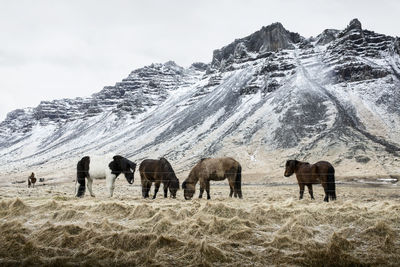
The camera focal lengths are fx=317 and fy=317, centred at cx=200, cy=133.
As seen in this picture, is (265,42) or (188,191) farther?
(265,42)

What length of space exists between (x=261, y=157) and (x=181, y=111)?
181 feet

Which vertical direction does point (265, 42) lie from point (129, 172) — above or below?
above

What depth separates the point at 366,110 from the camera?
7250 cm

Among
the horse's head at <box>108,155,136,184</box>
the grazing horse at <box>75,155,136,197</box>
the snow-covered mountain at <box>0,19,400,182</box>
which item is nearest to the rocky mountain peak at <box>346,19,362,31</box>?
the snow-covered mountain at <box>0,19,400,182</box>

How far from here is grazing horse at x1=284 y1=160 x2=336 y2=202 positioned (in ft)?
49.2

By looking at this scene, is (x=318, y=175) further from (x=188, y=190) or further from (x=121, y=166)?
(x=121, y=166)

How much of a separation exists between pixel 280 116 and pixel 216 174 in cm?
6405

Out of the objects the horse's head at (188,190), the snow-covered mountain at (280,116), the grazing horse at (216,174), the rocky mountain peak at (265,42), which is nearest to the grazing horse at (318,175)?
the grazing horse at (216,174)

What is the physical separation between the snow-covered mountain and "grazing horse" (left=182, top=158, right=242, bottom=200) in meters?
38.2

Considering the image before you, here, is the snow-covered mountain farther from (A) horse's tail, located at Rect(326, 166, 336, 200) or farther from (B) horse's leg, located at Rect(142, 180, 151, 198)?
(B) horse's leg, located at Rect(142, 180, 151, 198)

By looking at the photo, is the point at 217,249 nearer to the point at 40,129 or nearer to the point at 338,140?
the point at 338,140

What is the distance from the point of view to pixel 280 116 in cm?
7662

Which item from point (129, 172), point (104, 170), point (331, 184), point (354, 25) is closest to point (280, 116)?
point (354, 25)

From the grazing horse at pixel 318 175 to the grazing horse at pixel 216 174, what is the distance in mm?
3363
